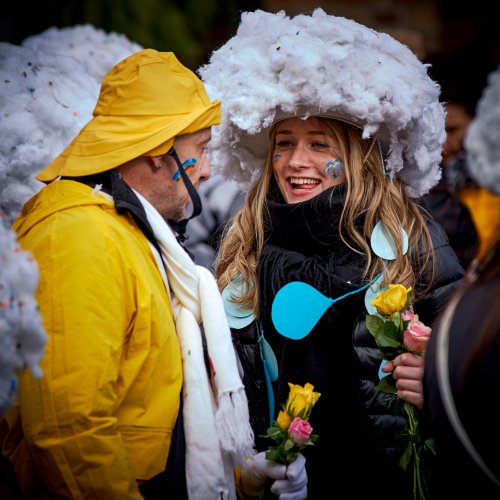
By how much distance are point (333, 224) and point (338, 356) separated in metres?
0.53

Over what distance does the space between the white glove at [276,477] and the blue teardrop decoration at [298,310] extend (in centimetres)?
48

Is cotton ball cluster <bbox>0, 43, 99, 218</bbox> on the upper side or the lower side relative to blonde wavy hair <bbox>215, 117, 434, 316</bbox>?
upper

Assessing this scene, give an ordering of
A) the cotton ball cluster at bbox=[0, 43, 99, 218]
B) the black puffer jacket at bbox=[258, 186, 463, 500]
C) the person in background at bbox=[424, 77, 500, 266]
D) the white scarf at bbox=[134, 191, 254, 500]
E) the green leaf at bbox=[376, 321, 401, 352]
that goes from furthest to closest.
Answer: the person in background at bbox=[424, 77, 500, 266] < the cotton ball cluster at bbox=[0, 43, 99, 218] < the black puffer jacket at bbox=[258, 186, 463, 500] < the green leaf at bbox=[376, 321, 401, 352] < the white scarf at bbox=[134, 191, 254, 500]

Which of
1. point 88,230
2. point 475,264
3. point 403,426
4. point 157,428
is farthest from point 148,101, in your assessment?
point 403,426

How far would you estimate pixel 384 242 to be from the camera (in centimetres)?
319

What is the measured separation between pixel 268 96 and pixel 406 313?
1.06 meters

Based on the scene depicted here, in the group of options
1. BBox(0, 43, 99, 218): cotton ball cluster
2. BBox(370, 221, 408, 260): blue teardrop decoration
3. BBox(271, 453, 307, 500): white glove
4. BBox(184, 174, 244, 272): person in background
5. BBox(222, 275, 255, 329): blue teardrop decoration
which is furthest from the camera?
BBox(184, 174, 244, 272): person in background

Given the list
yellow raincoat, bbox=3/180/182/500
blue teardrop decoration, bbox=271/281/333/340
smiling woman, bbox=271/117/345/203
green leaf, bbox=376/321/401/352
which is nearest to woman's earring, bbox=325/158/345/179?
smiling woman, bbox=271/117/345/203

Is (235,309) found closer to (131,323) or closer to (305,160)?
(305,160)

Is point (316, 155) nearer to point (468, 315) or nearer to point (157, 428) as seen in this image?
point (157, 428)

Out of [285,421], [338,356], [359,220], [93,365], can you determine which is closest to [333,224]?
[359,220]

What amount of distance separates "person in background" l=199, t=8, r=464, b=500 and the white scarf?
17.9 inches

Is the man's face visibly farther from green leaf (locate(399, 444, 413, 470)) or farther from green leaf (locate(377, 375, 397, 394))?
green leaf (locate(399, 444, 413, 470))

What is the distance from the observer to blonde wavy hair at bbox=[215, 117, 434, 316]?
3148 mm
